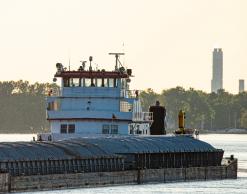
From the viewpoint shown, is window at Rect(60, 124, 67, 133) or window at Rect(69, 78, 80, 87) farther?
window at Rect(69, 78, 80, 87)

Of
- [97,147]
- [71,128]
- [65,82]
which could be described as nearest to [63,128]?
[71,128]

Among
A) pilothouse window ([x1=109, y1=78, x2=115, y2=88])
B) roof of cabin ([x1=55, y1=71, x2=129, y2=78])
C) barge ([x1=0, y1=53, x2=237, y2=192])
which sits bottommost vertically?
barge ([x1=0, y1=53, x2=237, y2=192])

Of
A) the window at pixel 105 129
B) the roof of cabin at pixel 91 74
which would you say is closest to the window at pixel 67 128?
the window at pixel 105 129

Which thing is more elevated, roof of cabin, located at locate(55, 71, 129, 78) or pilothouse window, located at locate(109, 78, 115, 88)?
roof of cabin, located at locate(55, 71, 129, 78)

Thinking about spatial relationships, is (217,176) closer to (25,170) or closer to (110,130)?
(110,130)

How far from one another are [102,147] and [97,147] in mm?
416

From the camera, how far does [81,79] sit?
116m

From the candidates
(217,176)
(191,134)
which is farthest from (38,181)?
(191,134)

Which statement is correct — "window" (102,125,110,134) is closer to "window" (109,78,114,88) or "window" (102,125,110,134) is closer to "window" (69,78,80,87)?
"window" (109,78,114,88)

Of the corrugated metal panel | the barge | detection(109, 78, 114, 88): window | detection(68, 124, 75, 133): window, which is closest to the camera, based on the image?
the barge

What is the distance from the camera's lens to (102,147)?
103 meters

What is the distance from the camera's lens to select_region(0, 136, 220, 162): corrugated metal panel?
94188mm

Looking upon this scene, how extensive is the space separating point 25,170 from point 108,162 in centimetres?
1074

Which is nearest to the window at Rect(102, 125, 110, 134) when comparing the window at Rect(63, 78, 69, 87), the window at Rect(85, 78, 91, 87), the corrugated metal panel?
the corrugated metal panel
